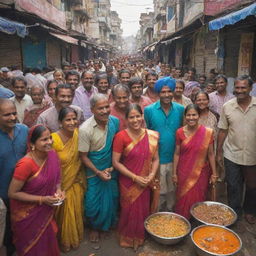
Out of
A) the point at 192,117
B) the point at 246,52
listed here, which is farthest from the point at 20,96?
the point at 246,52

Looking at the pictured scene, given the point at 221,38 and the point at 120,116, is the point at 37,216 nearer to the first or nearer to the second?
the point at 120,116

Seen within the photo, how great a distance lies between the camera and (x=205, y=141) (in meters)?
3.89

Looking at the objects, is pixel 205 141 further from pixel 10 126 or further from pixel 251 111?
pixel 10 126

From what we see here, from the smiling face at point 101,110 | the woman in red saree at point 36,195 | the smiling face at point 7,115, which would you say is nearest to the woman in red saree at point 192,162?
the smiling face at point 101,110

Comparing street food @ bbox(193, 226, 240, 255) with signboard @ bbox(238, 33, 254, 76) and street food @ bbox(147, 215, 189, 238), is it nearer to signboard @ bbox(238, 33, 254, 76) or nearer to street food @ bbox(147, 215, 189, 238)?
street food @ bbox(147, 215, 189, 238)

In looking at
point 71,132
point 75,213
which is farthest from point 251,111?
point 75,213

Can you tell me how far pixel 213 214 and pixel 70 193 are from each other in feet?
6.58

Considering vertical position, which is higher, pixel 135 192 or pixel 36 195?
pixel 36 195

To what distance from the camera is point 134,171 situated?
3557 mm

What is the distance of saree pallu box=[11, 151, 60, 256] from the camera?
9.66 feet

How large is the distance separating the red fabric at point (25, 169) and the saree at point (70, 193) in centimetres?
53

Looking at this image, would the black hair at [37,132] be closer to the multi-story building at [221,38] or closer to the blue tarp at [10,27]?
the multi-story building at [221,38]

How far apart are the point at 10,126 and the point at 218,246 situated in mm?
2770

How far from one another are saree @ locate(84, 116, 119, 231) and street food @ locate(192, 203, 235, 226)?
119cm
